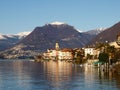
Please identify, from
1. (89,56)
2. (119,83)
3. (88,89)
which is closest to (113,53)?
(89,56)

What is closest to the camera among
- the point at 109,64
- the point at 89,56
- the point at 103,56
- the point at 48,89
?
the point at 48,89

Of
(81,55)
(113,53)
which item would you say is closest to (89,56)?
(81,55)

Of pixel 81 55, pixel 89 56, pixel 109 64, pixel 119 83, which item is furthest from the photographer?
pixel 81 55

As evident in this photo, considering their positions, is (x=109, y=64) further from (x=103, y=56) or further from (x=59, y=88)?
(x=59, y=88)

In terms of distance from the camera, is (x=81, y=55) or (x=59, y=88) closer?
(x=59, y=88)

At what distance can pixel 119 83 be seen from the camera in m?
63.8

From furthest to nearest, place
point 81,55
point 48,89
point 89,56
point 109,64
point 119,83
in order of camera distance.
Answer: point 81,55, point 89,56, point 109,64, point 119,83, point 48,89

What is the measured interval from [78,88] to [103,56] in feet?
214

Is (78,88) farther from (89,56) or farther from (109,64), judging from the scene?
(89,56)

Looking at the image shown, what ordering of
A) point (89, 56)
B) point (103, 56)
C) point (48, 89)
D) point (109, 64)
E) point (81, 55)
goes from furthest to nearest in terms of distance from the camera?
point (81, 55) < point (89, 56) < point (103, 56) < point (109, 64) < point (48, 89)

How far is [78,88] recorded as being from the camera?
189 ft

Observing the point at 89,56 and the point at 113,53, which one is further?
the point at 89,56

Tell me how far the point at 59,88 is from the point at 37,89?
2652 mm

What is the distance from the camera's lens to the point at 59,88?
186 ft
